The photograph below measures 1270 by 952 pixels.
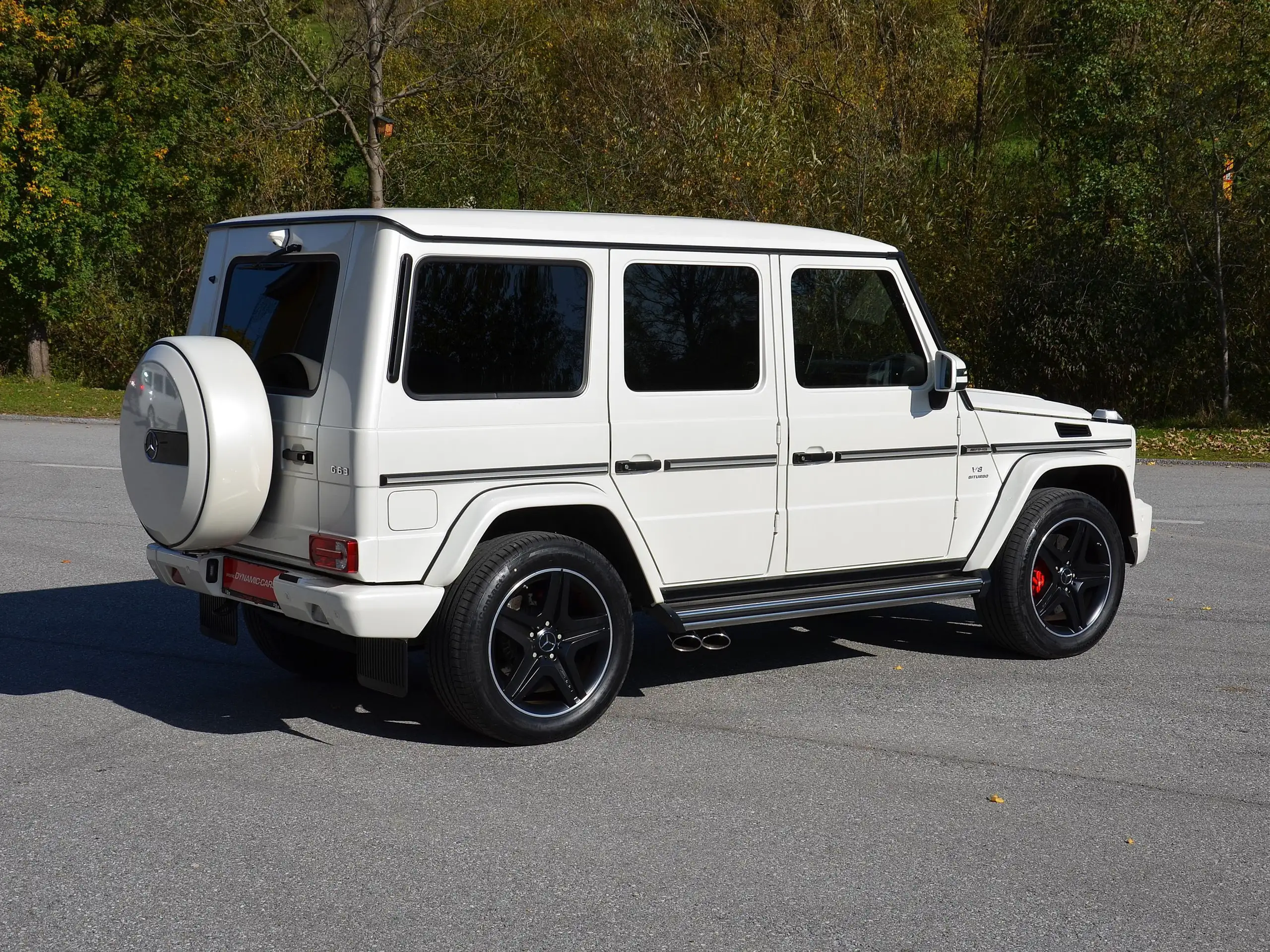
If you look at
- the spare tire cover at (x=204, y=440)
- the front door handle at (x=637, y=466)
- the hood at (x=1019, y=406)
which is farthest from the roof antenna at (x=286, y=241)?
the hood at (x=1019, y=406)

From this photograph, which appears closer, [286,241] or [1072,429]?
[286,241]

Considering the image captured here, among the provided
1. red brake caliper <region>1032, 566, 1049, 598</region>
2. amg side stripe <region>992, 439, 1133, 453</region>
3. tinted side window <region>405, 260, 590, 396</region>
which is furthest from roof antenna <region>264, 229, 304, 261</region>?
red brake caliper <region>1032, 566, 1049, 598</region>

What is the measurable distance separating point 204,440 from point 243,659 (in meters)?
2.07

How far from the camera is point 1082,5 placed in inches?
1041

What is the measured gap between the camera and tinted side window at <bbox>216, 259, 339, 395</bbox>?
18.5 ft

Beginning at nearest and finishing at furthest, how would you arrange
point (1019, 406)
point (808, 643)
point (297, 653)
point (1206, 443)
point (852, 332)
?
point (852, 332) < point (297, 653) < point (1019, 406) < point (808, 643) < point (1206, 443)

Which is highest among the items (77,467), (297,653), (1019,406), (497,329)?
(497,329)

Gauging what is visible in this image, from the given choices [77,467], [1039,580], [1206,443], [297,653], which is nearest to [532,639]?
[297,653]

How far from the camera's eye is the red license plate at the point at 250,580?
5.66m

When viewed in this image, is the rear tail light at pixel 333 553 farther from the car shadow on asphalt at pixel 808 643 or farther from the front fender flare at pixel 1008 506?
the front fender flare at pixel 1008 506

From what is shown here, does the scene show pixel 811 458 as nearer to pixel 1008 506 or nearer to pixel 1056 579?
pixel 1008 506

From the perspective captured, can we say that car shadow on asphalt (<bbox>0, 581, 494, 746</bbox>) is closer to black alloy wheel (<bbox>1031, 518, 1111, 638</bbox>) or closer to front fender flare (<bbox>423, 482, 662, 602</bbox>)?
front fender flare (<bbox>423, 482, 662, 602</bbox>)

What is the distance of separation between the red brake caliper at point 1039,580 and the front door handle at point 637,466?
2.40 meters

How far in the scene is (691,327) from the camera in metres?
6.15
